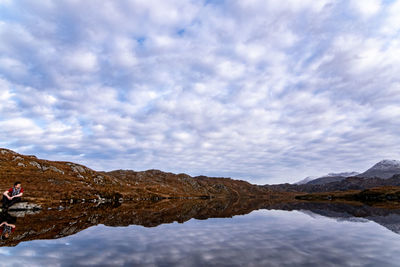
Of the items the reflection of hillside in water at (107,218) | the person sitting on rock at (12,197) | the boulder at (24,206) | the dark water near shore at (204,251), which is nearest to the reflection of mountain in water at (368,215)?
the reflection of hillside in water at (107,218)

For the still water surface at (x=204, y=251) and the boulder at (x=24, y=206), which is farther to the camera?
the boulder at (x=24, y=206)

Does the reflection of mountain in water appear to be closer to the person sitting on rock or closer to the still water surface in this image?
the still water surface

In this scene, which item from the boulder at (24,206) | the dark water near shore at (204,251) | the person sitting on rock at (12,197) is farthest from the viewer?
the boulder at (24,206)

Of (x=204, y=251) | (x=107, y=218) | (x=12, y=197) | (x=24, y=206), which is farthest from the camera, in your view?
(x=24, y=206)

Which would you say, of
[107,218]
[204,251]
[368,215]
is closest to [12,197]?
[107,218]

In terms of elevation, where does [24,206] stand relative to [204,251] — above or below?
above

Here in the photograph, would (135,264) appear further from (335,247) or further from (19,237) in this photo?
(335,247)

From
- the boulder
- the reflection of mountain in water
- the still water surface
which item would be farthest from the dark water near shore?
the boulder

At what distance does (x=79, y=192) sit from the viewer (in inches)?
3029

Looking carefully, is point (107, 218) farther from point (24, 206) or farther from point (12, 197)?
point (24, 206)

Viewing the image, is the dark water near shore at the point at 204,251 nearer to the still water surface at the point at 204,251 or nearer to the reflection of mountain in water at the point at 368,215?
the still water surface at the point at 204,251

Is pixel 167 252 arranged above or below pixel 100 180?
below

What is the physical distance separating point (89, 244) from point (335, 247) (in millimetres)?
16958

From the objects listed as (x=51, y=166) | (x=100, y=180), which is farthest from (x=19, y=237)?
(x=100, y=180)
